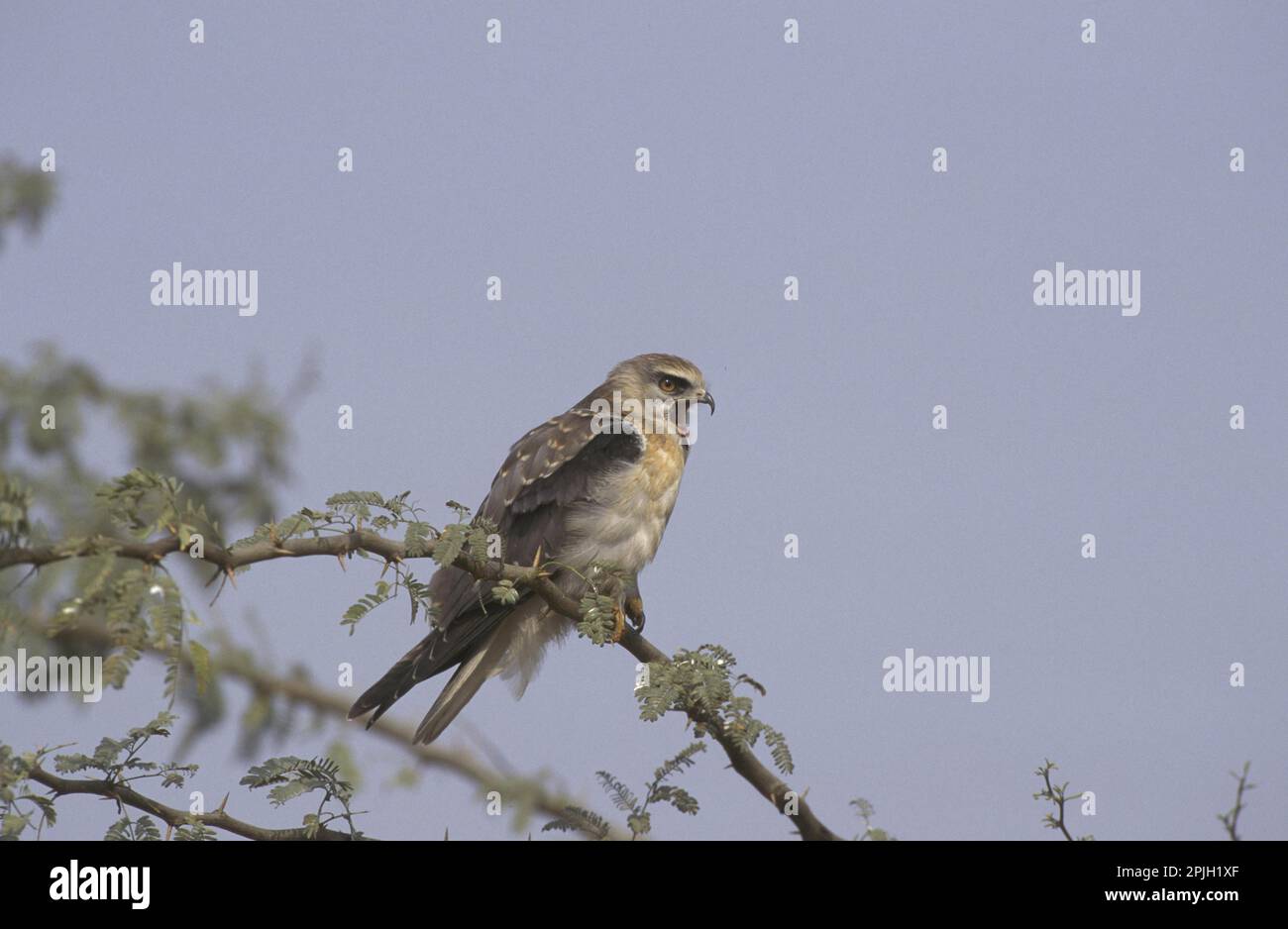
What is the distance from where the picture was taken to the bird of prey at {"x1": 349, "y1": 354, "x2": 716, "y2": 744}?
6.66 metres

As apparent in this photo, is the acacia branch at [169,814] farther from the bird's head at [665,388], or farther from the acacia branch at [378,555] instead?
the bird's head at [665,388]

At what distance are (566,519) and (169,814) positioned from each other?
348 centimetres

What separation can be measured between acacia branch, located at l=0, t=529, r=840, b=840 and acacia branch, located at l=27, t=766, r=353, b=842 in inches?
37.4

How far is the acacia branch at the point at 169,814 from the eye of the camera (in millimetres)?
3896

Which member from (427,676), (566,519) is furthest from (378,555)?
(566,519)

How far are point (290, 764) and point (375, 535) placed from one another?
1093 mm

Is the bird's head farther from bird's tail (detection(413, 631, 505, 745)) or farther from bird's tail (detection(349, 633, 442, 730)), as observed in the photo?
bird's tail (detection(349, 633, 442, 730))

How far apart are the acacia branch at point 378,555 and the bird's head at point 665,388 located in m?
3.48

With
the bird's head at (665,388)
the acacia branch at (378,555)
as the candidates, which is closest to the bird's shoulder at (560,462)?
the bird's head at (665,388)

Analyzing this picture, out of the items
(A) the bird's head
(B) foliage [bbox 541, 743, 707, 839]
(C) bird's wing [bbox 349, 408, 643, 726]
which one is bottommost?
(B) foliage [bbox 541, 743, 707, 839]

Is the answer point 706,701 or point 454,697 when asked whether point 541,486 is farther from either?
point 706,701

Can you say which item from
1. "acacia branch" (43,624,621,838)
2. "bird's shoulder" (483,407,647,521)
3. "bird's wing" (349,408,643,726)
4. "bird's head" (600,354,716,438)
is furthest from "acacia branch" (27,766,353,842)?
"bird's head" (600,354,716,438)

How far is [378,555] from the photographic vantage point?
3.60 m
